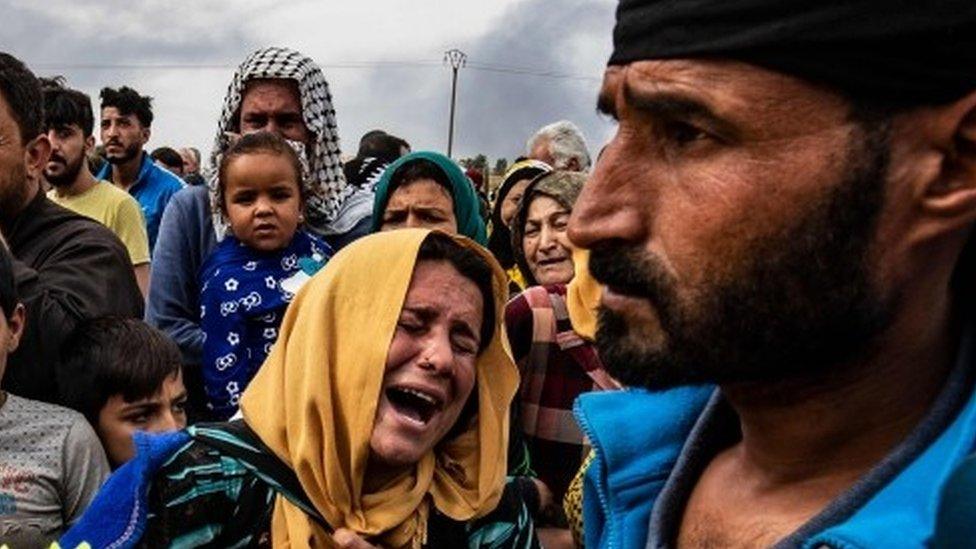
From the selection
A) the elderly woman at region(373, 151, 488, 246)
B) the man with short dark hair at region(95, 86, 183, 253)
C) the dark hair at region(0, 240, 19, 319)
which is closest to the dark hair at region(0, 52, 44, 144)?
the dark hair at region(0, 240, 19, 319)

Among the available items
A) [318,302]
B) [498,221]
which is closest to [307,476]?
[318,302]

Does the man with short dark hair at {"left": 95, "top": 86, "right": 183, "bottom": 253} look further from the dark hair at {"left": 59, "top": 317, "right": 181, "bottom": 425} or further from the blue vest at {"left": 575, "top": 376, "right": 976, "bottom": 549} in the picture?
the blue vest at {"left": 575, "top": 376, "right": 976, "bottom": 549}

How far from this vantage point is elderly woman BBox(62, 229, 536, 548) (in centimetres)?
247

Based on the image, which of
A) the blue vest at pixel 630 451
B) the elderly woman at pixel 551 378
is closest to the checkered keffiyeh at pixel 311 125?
the elderly woman at pixel 551 378

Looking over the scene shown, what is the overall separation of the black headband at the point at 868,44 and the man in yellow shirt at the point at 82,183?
13.6 ft

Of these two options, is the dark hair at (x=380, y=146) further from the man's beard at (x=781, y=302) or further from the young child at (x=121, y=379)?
the man's beard at (x=781, y=302)

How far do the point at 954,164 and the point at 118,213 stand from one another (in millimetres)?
4379

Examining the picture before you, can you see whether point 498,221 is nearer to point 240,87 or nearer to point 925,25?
point 240,87

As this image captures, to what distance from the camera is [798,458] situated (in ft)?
4.33

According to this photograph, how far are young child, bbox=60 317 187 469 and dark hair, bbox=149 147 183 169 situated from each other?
7.56 m

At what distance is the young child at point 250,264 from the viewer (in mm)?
3570

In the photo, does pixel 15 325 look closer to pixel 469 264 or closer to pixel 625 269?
pixel 469 264

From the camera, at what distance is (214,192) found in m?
3.88

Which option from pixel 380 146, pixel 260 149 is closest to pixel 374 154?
pixel 380 146
